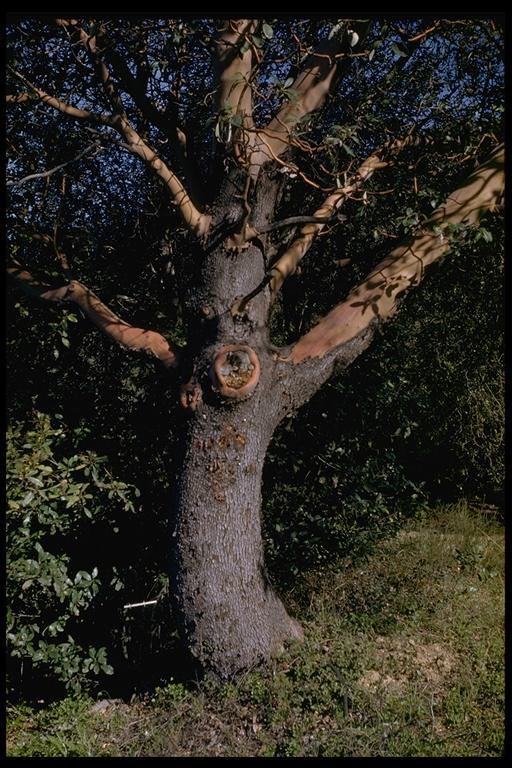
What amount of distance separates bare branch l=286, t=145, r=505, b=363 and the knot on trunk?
36 cm

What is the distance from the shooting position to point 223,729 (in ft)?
11.6

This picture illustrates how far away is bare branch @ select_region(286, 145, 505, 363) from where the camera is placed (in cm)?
409

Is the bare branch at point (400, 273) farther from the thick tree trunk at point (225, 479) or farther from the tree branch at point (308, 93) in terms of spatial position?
the tree branch at point (308, 93)

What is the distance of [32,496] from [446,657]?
2919 mm

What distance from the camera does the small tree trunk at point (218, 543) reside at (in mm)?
3881

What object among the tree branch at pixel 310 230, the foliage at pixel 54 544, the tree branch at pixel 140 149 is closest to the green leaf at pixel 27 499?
the foliage at pixel 54 544

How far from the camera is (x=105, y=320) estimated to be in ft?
13.7

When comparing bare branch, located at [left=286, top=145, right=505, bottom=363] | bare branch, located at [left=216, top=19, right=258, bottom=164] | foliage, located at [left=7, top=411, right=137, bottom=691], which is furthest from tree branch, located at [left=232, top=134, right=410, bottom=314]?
foliage, located at [left=7, top=411, right=137, bottom=691]

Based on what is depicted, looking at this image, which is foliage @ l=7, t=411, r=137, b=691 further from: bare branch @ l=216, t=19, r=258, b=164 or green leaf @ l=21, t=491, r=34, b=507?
bare branch @ l=216, t=19, r=258, b=164

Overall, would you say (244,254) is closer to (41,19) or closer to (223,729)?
(41,19)

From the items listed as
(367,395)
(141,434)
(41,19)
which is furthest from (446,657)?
(41,19)

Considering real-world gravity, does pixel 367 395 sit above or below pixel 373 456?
above

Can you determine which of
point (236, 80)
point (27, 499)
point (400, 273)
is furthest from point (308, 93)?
point (27, 499)

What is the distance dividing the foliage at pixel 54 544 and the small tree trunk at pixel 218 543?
0.66 m
